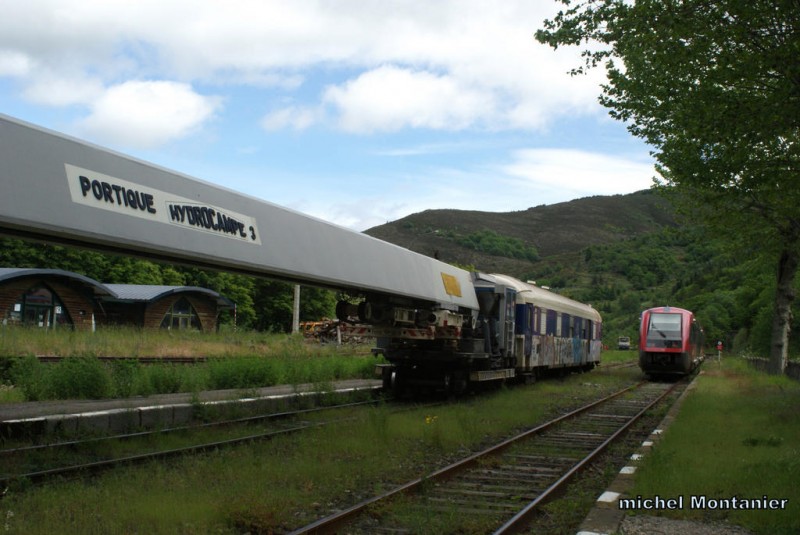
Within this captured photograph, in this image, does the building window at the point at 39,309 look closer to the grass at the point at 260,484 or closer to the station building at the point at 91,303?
the station building at the point at 91,303

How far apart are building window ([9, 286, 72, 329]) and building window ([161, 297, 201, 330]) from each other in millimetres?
7062

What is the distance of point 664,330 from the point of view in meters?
31.6

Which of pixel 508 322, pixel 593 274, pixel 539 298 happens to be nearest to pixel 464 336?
pixel 508 322

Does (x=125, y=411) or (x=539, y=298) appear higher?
(x=539, y=298)

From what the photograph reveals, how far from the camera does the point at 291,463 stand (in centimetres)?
1002

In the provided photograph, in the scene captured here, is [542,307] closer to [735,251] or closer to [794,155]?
[735,251]

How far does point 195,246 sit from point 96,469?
297cm

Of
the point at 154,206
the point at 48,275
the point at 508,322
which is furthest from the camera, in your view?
the point at 48,275

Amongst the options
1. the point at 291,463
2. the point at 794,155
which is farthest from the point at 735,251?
the point at 291,463

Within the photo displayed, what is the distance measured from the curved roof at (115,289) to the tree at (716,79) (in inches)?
1153

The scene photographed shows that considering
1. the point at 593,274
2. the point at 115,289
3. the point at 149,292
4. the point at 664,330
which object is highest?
the point at 593,274

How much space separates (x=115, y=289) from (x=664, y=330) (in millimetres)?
31464

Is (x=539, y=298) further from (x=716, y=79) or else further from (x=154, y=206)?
(x=154, y=206)

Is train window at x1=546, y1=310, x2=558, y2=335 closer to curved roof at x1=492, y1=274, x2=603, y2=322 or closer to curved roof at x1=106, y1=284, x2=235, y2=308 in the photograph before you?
curved roof at x1=492, y1=274, x2=603, y2=322
